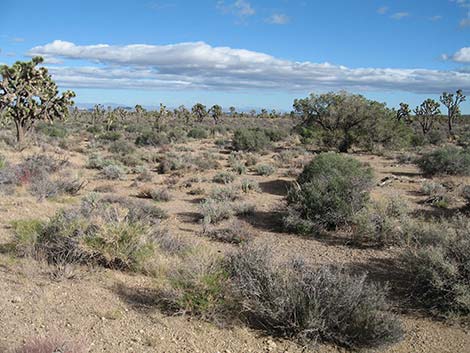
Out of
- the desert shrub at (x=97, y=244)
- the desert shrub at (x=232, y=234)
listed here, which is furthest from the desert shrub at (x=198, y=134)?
the desert shrub at (x=97, y=244)

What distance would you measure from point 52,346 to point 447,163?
66.1ft

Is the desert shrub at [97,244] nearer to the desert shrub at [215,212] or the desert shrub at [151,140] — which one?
the desert shrub at [215,212]

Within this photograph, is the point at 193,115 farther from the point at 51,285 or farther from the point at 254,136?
the point at 51,285

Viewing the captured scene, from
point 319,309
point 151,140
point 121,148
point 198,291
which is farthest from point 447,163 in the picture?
point 151,140

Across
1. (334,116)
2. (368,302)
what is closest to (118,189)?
(368,302)

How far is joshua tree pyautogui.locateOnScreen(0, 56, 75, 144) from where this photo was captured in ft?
84.9

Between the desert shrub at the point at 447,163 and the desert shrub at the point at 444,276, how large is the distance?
14.0 m

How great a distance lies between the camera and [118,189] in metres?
17.4

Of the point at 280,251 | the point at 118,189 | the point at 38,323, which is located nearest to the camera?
the point at 38,323

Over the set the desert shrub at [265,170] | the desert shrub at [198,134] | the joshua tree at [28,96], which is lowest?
the desert shrub at [265,170]

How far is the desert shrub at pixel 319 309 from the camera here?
550cm

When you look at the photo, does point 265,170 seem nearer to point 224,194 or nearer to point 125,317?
point 224,194

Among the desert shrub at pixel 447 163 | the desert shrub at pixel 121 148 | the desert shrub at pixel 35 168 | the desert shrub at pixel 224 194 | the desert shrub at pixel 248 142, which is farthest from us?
the desert shrub at pixel 248 142

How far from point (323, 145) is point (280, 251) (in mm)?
21513
